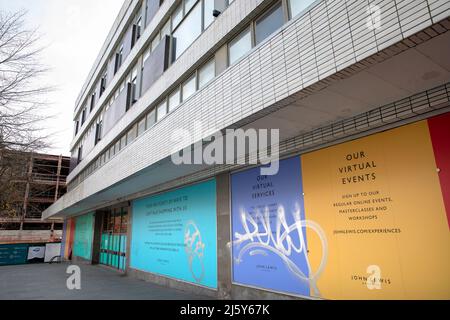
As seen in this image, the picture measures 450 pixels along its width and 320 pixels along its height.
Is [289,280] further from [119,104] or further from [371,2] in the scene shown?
[119,104]

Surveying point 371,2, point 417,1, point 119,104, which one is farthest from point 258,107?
point 119,104

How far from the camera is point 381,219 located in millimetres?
4520

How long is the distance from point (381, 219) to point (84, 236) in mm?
21806

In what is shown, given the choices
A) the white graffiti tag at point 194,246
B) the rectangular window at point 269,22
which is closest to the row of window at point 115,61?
the rectangular window at point 269,22

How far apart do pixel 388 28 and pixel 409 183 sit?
229cm

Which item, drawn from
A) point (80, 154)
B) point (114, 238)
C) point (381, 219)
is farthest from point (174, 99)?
point (80, 154)

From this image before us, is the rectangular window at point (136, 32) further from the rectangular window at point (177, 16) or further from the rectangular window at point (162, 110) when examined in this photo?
the rectangular window at point (162, 110)

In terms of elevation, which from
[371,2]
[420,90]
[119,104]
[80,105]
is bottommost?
[420,90]

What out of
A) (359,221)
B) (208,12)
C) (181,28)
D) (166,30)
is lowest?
(359,221)

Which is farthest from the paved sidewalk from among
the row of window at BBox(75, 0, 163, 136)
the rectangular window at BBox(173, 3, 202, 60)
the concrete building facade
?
the row of window at BBox(75, 0, 163, 136)

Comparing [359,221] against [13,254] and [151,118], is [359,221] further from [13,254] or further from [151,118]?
[13,254]

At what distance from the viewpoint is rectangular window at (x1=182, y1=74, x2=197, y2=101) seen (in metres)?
8.23

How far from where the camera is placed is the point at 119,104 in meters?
13.6

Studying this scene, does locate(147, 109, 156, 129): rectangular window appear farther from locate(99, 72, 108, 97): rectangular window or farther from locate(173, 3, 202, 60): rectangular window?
locate(99, 72, 108, 97): rectangular window
